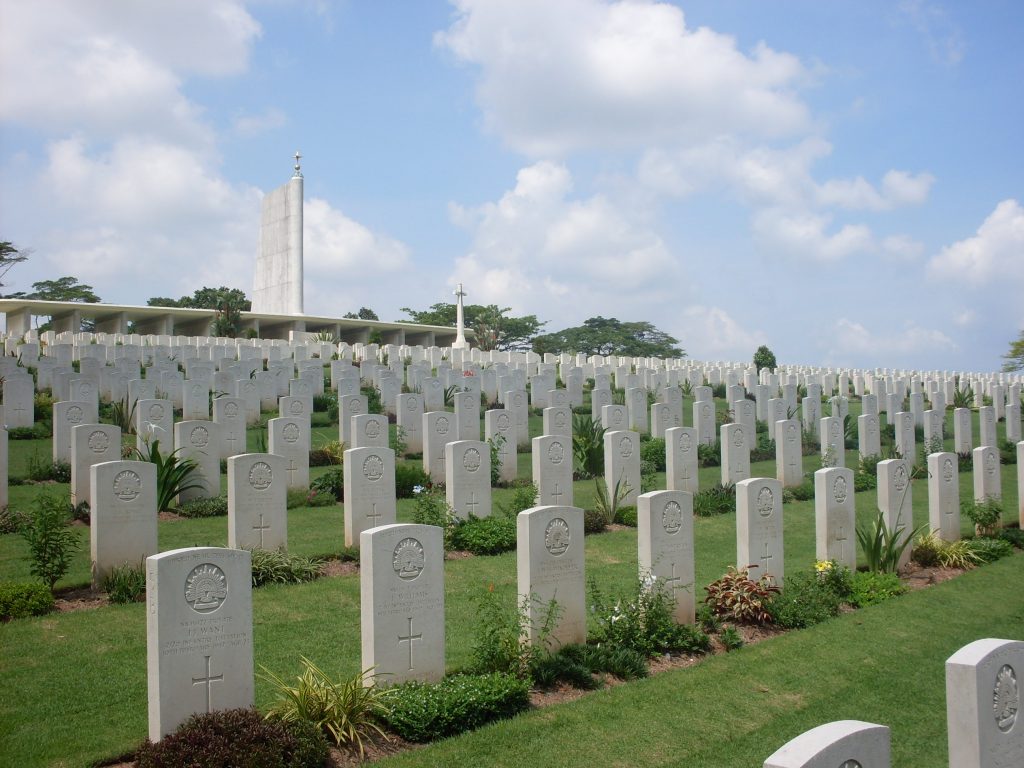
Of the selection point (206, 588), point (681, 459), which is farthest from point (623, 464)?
point (206, 588)

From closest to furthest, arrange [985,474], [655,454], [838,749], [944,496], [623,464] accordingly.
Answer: [838,749]
[944,496]
[623,464]
[985,474]
[655,454]

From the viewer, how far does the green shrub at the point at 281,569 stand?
902cm

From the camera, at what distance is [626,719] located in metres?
6.21

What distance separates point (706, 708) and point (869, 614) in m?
3.32

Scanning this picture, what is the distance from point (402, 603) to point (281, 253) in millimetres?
45817

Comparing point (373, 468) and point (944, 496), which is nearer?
point (373, 468)

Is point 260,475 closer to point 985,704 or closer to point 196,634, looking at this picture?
point 196,634

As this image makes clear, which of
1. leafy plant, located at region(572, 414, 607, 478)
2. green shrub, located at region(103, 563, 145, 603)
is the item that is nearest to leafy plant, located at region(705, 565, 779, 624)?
green shrub, located at region(103, 563, 145, 603)

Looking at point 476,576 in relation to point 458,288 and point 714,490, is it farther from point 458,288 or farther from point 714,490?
point 458,288

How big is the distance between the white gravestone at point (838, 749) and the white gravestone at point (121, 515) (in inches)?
287

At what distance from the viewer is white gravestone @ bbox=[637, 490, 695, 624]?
8281 millimetres

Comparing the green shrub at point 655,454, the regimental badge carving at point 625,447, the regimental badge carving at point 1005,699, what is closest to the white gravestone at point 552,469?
the regimental badge carving at point 625,447

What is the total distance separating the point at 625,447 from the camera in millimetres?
13172

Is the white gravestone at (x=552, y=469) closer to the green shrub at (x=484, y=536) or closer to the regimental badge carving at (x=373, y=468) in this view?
the green shrub at (x=484, y=536)
